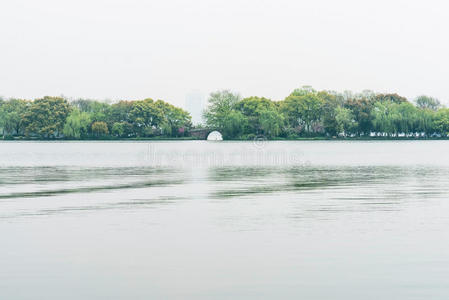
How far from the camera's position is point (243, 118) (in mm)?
149375

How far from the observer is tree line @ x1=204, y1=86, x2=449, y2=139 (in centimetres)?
14638

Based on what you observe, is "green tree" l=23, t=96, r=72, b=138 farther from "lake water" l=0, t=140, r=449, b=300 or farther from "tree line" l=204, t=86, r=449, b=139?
"lake water" l=0, t=140, r=449, b=300

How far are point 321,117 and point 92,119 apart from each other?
185 ft

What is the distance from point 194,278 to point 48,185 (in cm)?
1959

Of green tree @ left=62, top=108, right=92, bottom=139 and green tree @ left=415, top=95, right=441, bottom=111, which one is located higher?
green tree @ left=415, top=95, right=441, bottom=111

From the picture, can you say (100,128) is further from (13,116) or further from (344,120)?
(344,120)

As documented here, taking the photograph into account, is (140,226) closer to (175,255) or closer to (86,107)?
(175,255)

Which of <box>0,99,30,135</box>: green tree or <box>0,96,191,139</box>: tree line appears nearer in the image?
<box>0,96,191,139</box>: tree line

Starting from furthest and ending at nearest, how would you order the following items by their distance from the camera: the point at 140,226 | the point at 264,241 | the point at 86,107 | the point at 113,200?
the point at 86,107, the point at 113,200, the point at 140,226, the point at 264,241

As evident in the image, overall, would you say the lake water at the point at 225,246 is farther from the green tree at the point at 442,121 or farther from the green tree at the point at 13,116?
the green tree at the point at 13,116

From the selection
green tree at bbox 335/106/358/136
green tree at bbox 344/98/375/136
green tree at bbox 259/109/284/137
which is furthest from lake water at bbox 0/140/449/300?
green tree at bbox 344/98/375/136

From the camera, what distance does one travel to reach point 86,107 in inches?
6885

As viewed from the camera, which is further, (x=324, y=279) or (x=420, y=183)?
(x=420, y=183)

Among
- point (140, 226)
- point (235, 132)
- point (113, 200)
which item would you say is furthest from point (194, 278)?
point (235, 132)
